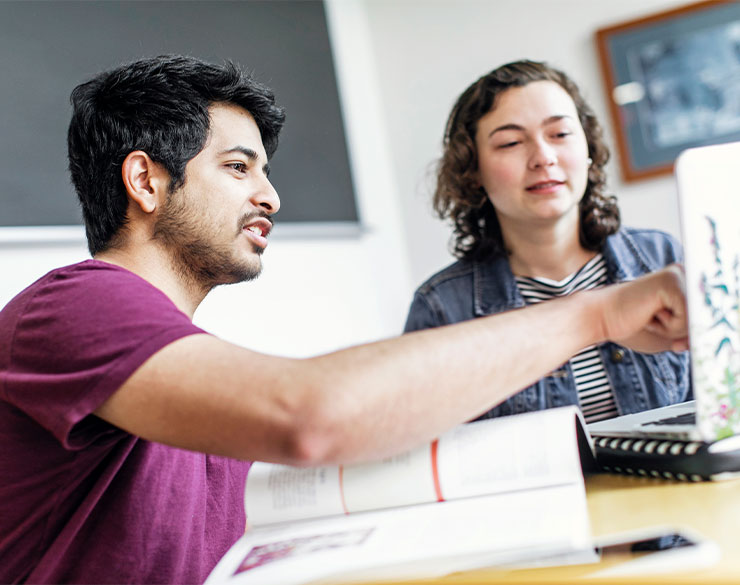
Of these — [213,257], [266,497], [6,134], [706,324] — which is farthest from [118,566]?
[6,134]

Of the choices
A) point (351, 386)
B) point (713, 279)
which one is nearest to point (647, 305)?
point (713, 279)

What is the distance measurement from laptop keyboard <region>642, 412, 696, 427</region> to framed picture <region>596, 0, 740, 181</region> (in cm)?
219

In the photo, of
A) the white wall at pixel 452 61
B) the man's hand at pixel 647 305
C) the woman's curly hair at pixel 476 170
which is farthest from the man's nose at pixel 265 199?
the white wall at pixel 452 61

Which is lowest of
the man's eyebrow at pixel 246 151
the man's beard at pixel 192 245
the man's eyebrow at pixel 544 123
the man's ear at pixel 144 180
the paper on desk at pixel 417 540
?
the paper on desk at pixel 417 540

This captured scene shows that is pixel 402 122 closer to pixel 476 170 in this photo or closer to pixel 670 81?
pixel 670 81

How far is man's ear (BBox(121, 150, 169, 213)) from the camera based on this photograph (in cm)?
108

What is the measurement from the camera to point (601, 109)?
2.90m

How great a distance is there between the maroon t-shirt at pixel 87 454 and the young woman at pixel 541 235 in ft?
2.69

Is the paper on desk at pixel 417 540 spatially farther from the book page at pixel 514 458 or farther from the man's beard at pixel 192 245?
the man's beard at pixel 192 245

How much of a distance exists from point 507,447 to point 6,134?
3.82ft

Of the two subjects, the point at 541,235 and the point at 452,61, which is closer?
the point at 541,235

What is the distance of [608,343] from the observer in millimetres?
1491

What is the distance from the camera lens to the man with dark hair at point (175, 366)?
2.21 feet

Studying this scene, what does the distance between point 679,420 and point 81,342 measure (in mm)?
624
